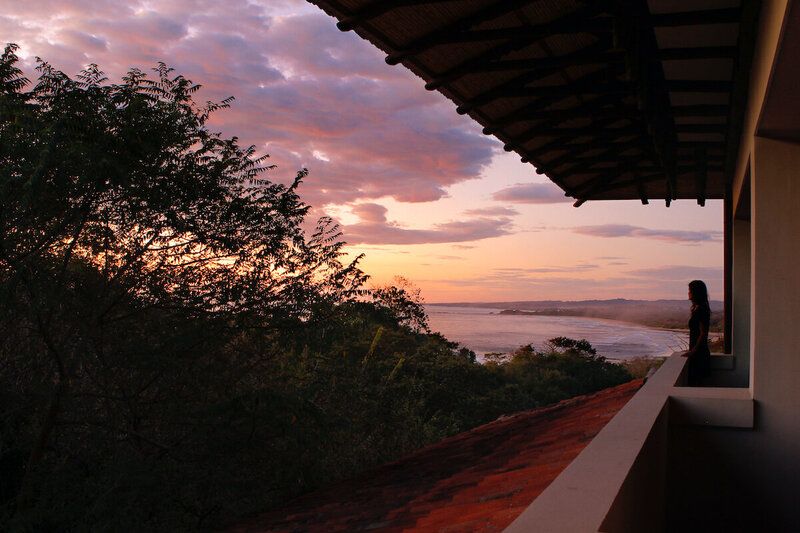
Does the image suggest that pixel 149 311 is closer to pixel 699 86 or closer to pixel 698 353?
pixel 698 353

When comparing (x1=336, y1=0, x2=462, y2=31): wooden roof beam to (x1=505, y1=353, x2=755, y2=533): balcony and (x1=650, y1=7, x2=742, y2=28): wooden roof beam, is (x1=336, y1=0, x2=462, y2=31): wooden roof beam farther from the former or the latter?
(x1=505, y1=353, x2=755, y2=533): balcony

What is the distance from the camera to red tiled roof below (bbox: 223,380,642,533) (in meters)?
3.37

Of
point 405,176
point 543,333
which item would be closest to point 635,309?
point 543,333

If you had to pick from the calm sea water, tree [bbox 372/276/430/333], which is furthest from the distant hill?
tree [bbox 372/276/430/333]

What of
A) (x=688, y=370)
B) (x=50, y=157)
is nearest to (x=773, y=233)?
(x=688, y=370)

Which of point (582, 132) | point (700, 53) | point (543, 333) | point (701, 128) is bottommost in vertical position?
point (543, 333)

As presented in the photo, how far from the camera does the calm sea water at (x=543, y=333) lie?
3972cm

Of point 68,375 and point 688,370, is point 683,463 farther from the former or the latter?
point 68,375

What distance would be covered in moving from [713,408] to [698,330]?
9.29ft

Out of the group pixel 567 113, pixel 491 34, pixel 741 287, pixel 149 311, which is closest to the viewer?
pixel 491 34

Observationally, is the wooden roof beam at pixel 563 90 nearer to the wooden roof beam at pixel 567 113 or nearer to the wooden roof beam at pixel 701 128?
the wooden roof beam at pixel 567 113

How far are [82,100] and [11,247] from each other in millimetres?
1925

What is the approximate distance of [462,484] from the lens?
15.0 feet

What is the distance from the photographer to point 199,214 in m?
8.88
